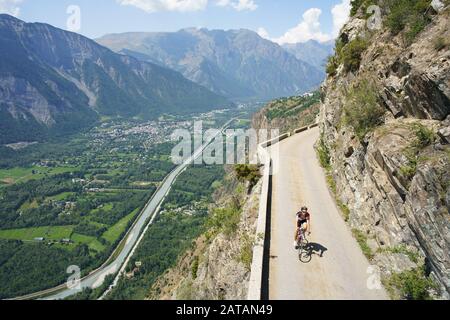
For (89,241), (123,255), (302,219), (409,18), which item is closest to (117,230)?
(89,241)

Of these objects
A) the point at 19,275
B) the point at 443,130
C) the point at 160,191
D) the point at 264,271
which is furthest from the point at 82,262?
the point at 443,130

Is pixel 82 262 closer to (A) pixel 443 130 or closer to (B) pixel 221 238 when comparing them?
(B) pixel 221 238

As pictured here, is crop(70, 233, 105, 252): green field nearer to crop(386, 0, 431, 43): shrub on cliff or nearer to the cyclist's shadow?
the cyclist's shadow

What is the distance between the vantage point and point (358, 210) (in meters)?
16.9

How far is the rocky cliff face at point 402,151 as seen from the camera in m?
11.3

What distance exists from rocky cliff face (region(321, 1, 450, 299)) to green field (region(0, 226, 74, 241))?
8993cm

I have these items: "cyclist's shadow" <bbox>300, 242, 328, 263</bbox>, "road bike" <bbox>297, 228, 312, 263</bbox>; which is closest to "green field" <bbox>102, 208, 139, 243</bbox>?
"cyclist's shadow" <bbox>300, 242, 328, 263</bbox>

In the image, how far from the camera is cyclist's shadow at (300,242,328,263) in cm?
1395

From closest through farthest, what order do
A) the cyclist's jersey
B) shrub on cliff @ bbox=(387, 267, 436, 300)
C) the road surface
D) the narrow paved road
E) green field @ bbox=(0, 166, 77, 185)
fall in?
shrub on cliff @ bbox=(387, 267, 436, 300) → the narrow paved road → the cyclist's jersey → the road surface → green field @ bbox=(0, 166, 77, 185)

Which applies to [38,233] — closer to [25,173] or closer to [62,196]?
[62,196]

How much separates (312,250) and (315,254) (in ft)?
1.00

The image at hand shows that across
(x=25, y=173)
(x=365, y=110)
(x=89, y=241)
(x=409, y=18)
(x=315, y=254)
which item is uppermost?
(x=409, y=18)

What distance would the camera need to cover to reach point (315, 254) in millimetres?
14289

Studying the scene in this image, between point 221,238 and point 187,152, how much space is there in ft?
524
